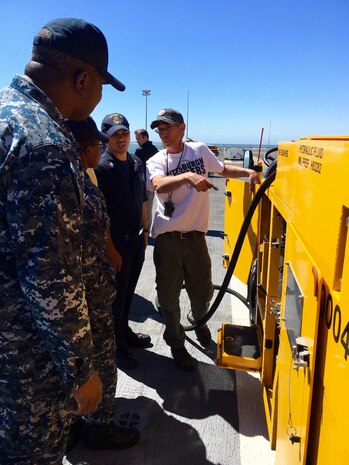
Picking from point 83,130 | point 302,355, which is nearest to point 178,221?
point 83,130

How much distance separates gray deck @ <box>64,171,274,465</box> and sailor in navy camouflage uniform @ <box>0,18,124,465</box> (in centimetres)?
91

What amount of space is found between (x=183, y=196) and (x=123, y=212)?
Result: 472 millimetres

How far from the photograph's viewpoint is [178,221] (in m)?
3.04

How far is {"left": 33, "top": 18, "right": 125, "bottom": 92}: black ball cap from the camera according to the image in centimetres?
132

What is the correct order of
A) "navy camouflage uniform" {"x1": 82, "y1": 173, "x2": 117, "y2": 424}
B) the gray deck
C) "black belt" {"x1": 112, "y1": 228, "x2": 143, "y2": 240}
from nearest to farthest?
"navy camouflage uniform" {"x1": 82, "y1": 173, "x2": 117, "y2": 424}
the gray deck
"black belt" {"x1": 112, "y1": 228, "x2": 143, "y2": 240}

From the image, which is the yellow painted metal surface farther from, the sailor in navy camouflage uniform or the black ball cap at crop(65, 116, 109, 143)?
the sailor in navy camouflage uniform

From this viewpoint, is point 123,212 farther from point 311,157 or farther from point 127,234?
point 311,157

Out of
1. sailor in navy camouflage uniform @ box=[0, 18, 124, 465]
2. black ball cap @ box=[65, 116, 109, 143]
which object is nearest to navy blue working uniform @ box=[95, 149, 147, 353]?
black ball cap @ box=[65, 116, 109, 143]

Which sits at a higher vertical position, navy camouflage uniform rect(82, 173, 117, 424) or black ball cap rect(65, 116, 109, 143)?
black ball cap rect(65, 116, 109, 143)

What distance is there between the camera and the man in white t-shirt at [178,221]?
3.03 metres

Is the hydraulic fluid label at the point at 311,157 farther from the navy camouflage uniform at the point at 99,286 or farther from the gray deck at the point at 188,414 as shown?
the gray deck at the point at 188,414

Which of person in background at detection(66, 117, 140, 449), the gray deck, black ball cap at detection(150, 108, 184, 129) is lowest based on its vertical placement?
the gray deck

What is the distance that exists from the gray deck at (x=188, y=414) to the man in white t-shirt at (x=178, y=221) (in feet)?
0.69

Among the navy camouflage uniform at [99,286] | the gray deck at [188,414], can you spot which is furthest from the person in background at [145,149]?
the navy camouflage uniform at [99,286]
